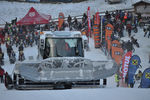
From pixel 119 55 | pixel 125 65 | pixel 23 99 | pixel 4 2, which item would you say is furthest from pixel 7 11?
pixel 23 99

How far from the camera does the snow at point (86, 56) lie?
11.8 ft

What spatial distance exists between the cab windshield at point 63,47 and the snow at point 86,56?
1952 mm

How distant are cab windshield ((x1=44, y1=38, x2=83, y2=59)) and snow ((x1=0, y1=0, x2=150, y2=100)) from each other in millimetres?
1952

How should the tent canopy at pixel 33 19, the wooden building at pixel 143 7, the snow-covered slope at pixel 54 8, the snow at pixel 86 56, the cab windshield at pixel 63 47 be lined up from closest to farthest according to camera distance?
the snow at pixel 86 56
the cab windshield at pixel 63 47
the tent canopy at pixel 33 19
the wooden building at pixel 143 7
the snow-covered slope at pixel 54 8

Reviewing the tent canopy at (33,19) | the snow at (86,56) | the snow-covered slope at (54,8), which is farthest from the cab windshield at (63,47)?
the snow-covered slope at (54,8)

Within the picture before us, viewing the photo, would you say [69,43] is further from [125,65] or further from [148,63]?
[148,63]

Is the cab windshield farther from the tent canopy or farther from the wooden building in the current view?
the wooden building

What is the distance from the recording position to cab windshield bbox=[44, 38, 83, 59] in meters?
8.43

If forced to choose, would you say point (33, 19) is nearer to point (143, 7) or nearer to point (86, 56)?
point (86, 56)

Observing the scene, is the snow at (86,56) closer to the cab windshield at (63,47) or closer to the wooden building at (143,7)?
the cab windshield at (63,47)

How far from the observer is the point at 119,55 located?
44.4 ft

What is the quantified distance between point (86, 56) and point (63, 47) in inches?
329

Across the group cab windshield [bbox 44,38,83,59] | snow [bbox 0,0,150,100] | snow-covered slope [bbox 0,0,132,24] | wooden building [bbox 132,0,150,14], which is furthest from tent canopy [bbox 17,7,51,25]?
snow-covered slope [bbox 0,0,132,24]

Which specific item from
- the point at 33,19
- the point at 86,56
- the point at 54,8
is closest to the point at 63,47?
the point at 86,56
